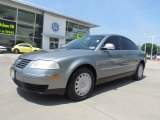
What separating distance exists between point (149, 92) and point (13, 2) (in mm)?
22607

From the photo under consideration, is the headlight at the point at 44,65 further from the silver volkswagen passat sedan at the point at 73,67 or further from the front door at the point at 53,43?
the front door at the point at 53,43

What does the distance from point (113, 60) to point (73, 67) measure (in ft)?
5.07

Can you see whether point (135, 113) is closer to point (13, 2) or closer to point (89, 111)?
point (89, 111)

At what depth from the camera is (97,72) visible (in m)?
4.77

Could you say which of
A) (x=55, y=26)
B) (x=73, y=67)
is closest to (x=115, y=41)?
(x=73, y=67)

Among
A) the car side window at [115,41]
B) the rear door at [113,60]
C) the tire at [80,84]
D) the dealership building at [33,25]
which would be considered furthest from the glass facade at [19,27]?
the tire at [80,84]

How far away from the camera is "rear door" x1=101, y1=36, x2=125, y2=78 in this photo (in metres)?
4.97

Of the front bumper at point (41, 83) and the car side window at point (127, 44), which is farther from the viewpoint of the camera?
the car side window at point (127, 44)

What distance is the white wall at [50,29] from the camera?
91.5 ft

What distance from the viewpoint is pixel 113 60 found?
5289mm

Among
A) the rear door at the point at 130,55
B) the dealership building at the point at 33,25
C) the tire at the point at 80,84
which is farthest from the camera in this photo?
the dealership building at the point at 33,25

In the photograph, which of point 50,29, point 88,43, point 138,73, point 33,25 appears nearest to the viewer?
point 88,43

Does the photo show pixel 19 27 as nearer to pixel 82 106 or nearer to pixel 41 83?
pixel 41 83

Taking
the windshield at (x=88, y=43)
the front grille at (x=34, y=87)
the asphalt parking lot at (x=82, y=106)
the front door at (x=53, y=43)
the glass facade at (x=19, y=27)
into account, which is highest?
the glass facade at (x=19, y=27)
